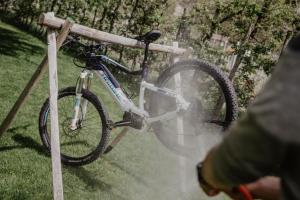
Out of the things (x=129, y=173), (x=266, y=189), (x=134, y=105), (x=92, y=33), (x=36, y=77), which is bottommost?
(x=129, y=173)

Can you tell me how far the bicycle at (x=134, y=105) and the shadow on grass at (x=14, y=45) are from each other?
7471 mm

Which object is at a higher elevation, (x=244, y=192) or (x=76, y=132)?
(x=244, y=192)

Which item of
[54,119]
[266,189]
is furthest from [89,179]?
[266,189]

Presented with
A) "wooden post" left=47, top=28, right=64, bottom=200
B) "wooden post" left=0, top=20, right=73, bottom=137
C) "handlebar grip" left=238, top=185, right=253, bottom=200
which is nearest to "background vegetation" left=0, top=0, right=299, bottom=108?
"wooden post" left=0, top=20, right=73, bottom=137

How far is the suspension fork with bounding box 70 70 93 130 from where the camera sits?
5977 mm

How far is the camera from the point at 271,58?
1224 cm

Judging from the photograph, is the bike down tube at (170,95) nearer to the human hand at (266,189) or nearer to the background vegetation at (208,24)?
the human hand at (266,189)

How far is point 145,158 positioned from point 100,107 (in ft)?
7.05

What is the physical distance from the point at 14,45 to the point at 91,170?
9.57 metres

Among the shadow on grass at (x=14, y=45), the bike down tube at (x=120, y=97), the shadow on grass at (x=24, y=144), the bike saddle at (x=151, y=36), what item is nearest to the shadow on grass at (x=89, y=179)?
the shadow on grass at (x=24, y=144)

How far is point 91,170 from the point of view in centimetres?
643

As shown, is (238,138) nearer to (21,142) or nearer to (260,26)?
(21,142)

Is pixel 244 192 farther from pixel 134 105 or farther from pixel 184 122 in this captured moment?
pixel 184 122

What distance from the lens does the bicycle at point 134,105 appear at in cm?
556
